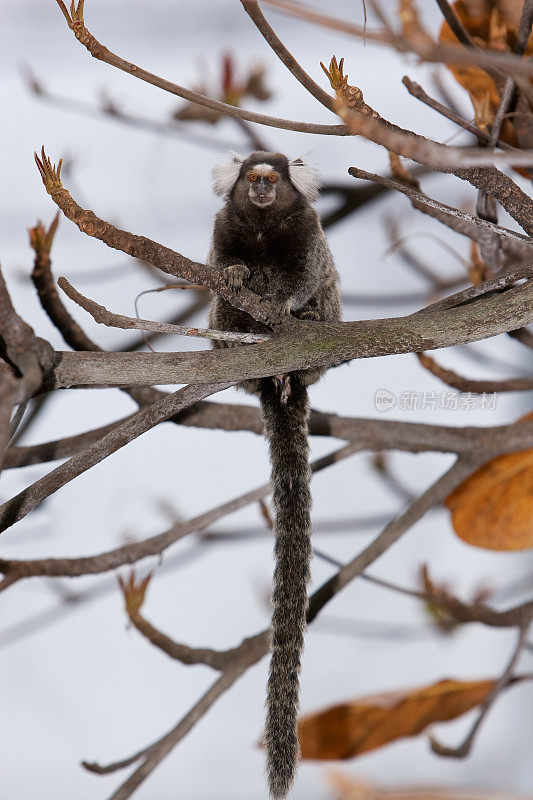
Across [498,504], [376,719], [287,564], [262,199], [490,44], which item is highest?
[490,44]

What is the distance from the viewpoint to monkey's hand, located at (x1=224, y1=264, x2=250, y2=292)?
137 cm

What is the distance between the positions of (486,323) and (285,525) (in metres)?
0.64

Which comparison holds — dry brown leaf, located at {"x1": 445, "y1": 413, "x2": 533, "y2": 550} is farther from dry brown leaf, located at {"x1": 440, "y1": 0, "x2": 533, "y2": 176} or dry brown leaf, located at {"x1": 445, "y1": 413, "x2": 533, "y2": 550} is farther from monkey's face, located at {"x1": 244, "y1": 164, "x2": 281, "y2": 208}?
monkey's face, located at {"x1": 244, "y1": 164, "x2": 281, "y2": 208}

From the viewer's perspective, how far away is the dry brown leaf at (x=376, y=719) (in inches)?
80.2

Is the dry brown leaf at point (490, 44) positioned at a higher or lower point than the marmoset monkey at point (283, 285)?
higher

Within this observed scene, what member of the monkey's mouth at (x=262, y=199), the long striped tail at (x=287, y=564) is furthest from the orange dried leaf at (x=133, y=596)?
the monkey's mouth at (x=262, y=199)

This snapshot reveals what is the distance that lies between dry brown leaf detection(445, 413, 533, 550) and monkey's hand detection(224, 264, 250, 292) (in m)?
0.87

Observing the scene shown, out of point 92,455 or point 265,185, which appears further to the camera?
point 265,185

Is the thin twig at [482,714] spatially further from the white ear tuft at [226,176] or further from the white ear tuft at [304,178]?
the white ear tuft at [226,176]

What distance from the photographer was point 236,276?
Result: 1.52 m

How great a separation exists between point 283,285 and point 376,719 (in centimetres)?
120

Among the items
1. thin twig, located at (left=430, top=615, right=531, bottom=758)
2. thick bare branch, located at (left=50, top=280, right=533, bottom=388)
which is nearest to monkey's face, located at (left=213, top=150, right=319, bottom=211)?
thick bare branch, located at (left=50, top=280, right=533, bottom=388)

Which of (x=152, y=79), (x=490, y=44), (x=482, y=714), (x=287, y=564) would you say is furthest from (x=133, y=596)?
(x=490, y=44)

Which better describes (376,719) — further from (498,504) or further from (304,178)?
(304,178)
